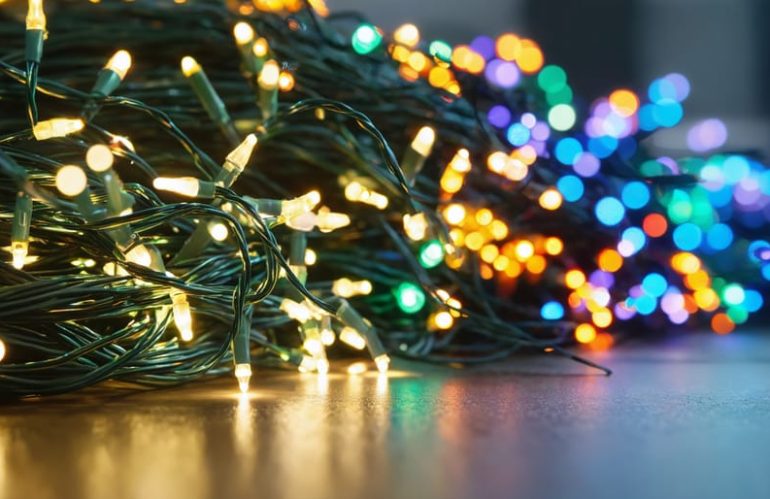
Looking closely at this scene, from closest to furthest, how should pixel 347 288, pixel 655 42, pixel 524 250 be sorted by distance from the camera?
pixel 347 288 → pixel 524 250 → pixel 655 42

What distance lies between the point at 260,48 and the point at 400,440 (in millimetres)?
540

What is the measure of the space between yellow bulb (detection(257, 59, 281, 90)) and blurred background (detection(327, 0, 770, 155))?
2.97 ft

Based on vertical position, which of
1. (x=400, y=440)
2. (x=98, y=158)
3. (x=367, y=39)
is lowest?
(x=400, y=440)

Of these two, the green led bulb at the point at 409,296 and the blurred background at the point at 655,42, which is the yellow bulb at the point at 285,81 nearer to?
the green led bulb at the point at 409,296

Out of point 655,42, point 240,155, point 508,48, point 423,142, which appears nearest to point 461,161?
point 423,142

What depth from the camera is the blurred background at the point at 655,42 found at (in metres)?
1.67

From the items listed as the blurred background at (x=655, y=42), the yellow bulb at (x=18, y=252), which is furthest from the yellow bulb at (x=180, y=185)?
the blurred background at (x=655, y=42)

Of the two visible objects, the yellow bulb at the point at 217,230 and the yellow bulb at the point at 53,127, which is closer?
the yellow bulb at the point at 53,127

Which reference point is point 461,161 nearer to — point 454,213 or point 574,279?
point 454,213

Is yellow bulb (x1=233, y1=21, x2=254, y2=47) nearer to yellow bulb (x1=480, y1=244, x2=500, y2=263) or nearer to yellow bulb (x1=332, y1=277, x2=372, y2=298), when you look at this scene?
yellow bulb (x1=332, y1=277, x2=372, y2=298)

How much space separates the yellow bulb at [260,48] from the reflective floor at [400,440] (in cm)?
37

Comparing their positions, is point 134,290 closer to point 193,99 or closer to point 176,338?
point 176,338

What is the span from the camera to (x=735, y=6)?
5.53ft

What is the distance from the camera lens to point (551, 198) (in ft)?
3.35
